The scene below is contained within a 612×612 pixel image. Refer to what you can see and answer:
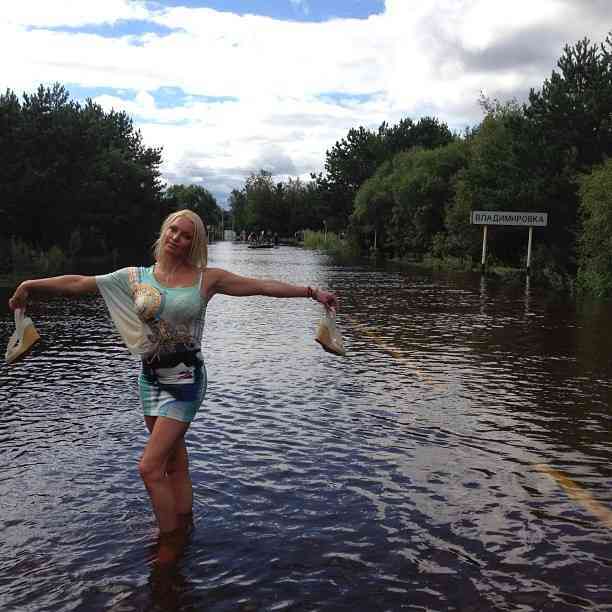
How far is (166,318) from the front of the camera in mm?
4641

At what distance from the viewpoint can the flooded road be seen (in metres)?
4.36

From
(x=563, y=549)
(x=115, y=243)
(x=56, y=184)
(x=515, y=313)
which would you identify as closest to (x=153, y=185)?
(x=115, y=243)

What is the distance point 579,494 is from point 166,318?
11.8 feet

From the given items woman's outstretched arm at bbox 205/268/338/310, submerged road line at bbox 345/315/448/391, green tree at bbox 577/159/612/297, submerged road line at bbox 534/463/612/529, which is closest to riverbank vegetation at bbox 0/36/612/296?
green tree at bbox 577/159/612/297

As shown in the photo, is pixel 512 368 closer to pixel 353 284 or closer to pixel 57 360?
pixel 57 360

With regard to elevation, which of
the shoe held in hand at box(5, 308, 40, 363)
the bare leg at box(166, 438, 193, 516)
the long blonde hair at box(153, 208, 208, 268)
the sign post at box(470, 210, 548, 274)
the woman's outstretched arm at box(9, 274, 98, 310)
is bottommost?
the bare leg at box(166, 438, 193, 516)

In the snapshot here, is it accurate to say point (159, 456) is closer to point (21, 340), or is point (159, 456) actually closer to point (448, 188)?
point (21, 340)

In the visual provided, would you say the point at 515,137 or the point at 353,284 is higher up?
the point at 515,137

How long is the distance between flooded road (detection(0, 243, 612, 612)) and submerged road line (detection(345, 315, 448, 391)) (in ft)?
0.27

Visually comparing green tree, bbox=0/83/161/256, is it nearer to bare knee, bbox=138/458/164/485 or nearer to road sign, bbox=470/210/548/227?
road sign, bbox=470/210/548/227

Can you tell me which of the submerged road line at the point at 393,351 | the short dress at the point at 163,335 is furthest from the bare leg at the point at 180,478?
the submerged road line at the point at 393,351

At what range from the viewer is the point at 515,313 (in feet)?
67.1

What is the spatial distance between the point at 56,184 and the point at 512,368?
31686 mm

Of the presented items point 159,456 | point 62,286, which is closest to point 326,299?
point 159,456
